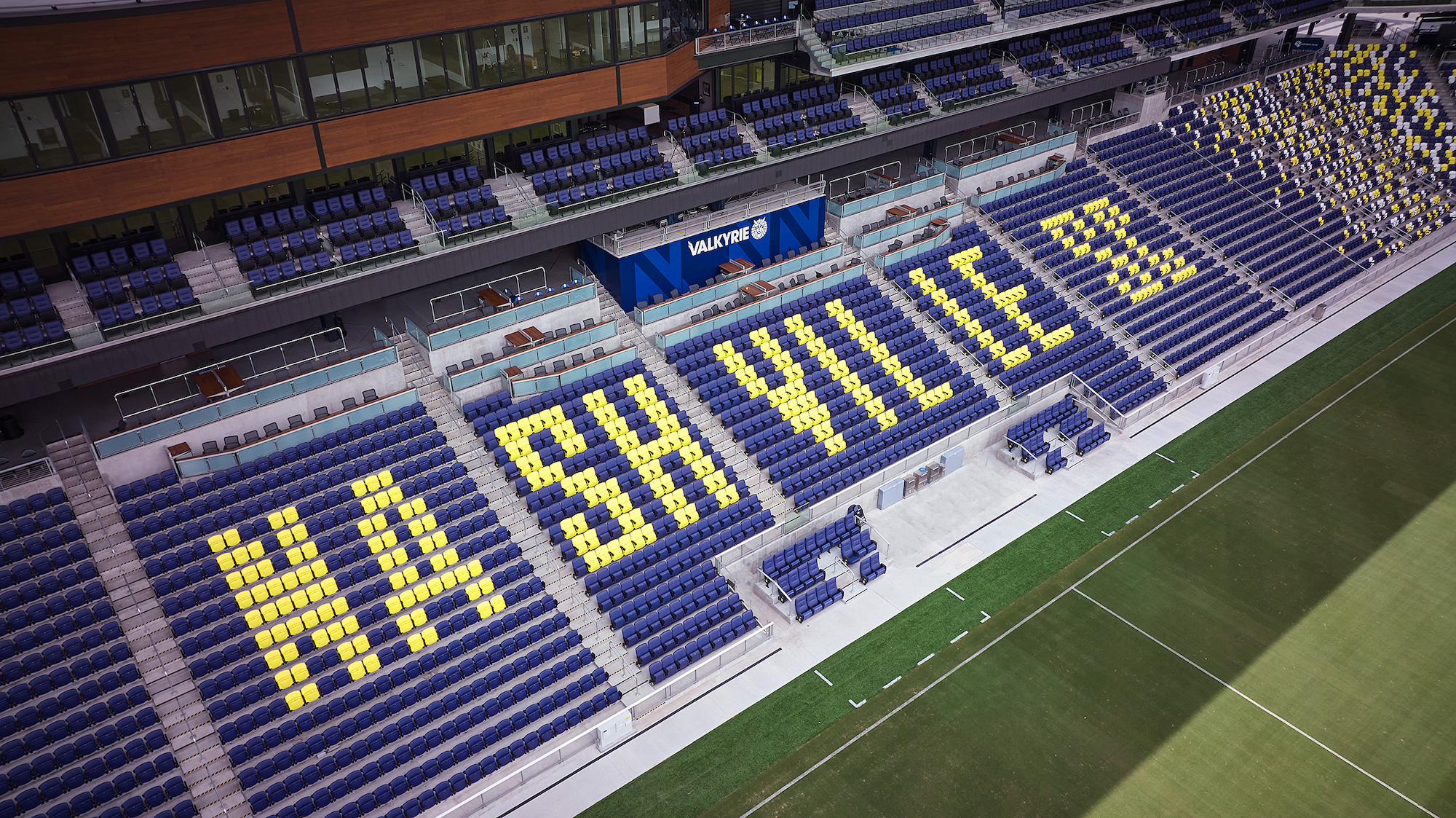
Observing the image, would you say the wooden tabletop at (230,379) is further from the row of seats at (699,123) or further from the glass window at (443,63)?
the row of seats at (699,123)

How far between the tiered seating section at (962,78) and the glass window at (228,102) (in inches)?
A: 1128

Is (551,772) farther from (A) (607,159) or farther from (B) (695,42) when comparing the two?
(B) (695,42)

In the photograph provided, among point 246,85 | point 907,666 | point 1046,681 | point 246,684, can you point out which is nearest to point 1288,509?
point 1046,681

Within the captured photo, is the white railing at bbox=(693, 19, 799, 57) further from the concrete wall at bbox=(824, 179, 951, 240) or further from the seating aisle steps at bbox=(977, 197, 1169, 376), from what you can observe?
the seating aisle steps at bbox=(977, 197, 1169, 376)

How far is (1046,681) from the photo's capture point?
2653cm

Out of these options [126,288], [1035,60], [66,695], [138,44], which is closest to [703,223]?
[138,44]

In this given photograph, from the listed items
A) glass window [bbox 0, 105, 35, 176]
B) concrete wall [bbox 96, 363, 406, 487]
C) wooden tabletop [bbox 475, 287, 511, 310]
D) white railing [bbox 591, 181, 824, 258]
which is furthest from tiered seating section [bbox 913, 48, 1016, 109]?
glass window [bbox 0, 105, 35, 176]

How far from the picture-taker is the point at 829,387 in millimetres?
35531

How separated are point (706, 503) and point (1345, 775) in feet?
63.1

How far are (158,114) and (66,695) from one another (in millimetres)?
14813

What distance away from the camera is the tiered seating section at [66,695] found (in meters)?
21.0

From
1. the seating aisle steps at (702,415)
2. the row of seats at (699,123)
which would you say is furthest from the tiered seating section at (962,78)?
the seating aisle steps at (702,415)

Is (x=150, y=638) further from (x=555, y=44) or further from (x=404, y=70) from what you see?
(x=555, y=44)

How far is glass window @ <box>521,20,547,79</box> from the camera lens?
1173 inches
